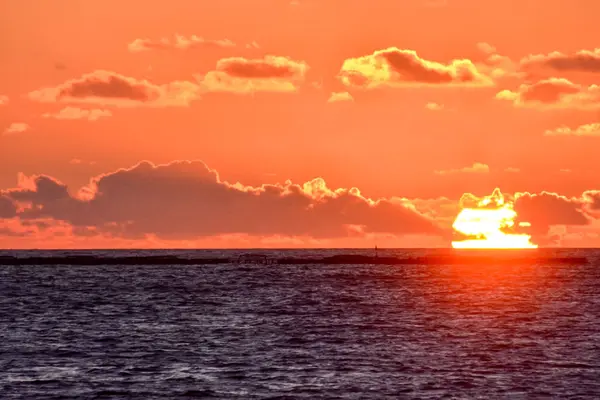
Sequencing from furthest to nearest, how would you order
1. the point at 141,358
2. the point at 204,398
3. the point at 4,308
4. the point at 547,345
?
the point at 4,308 → the point at 547,345 → the point at 141,358 → the point at 204,398

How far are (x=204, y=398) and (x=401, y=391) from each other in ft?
32.4

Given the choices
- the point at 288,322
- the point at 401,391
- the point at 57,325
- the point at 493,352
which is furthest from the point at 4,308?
the point at 401,391

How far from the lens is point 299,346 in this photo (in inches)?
2749

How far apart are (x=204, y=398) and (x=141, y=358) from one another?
14248 mm

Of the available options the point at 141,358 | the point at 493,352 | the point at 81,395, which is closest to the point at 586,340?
the point at 493,352

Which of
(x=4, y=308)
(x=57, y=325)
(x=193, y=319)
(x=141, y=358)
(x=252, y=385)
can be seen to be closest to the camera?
(x=252, y=385)

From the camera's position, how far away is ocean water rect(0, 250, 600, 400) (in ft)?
173

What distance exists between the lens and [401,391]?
5166 centimetres

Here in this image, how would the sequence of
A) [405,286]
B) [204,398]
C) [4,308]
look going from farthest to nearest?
[405,286] → [4,308] → [204,398]

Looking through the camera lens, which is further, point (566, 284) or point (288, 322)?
point (566, 284)

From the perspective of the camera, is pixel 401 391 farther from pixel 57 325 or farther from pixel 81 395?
pixel 57 325

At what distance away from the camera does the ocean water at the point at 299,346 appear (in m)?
52.7

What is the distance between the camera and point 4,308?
348 ft

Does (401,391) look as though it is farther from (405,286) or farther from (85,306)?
(405,286)
